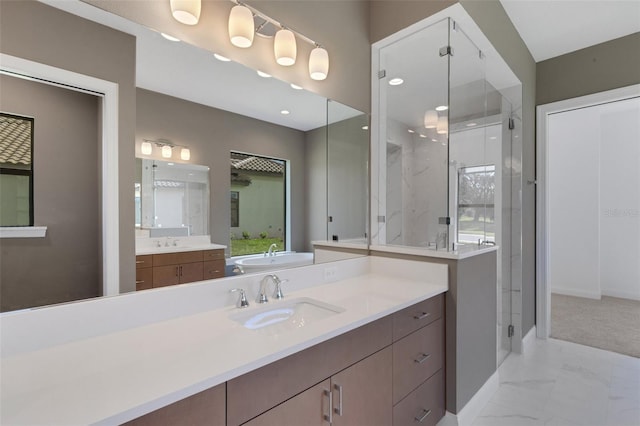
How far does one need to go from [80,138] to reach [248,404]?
1.04 m

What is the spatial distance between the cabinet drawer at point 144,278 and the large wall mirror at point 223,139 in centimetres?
3

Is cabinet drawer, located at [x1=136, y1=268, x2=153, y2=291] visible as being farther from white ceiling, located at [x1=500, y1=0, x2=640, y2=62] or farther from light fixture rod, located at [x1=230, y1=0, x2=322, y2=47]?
white ceiling, located at [x1=500, y1=0, x2=640, y2=62]

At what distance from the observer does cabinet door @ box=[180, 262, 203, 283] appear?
1.31 metres

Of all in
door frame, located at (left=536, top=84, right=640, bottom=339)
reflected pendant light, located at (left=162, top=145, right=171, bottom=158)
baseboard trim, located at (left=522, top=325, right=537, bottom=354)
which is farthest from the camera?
door frame, located at (left=536, top=84, right=640, bottom=339)

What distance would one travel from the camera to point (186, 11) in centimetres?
127

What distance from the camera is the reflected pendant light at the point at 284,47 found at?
166 centimetres

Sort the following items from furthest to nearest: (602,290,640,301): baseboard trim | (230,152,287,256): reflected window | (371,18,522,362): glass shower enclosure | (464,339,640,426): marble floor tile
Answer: (602,290,640,301): baseboard trim, (371,18,522,362): glass shower enclosure, (464,339,640,426): marble floor tile, (230,152,287,256): reflected window

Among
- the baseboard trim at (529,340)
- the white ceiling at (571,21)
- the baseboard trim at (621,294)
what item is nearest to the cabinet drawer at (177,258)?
the white ceiling at (571,21)

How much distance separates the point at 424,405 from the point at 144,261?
157 cm

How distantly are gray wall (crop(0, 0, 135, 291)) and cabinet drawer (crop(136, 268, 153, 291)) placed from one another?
0.02 meters

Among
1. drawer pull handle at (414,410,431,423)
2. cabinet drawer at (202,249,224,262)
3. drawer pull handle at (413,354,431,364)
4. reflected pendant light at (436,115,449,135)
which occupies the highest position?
reflected pendant light at (436,115,449,135)

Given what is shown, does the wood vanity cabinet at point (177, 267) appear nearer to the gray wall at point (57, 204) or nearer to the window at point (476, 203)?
the gray wall at point (57, 204)

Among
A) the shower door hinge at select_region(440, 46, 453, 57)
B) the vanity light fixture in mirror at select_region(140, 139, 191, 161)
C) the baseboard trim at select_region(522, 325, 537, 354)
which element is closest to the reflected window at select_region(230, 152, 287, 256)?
the vanity light fixture in mirror at select_region(140, 139, 191, 161)

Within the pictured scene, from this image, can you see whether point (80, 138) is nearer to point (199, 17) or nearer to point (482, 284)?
point (199, 17)
